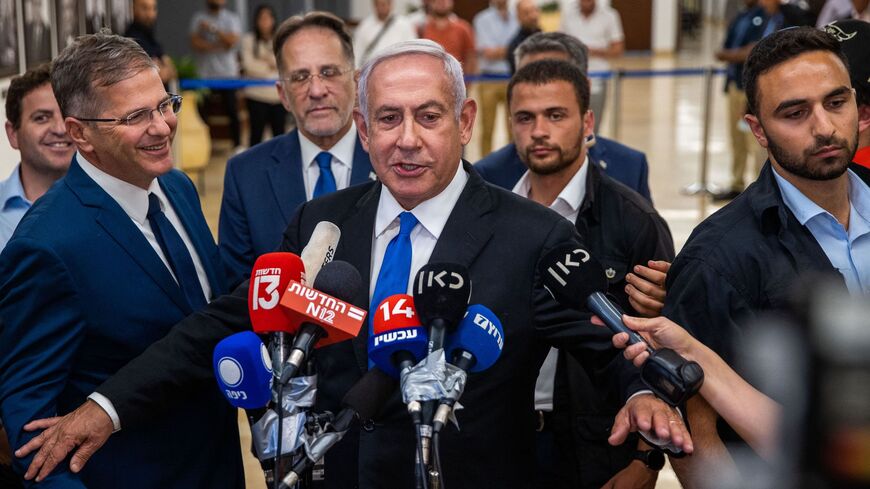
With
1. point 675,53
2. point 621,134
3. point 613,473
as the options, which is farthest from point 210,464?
point 675,53

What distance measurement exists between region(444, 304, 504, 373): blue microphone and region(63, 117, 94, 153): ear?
128 cm

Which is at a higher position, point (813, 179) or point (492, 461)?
point (813, 179)

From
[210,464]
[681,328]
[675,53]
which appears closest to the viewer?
[681,328]

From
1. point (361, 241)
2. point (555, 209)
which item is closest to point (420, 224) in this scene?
point (361, 241)

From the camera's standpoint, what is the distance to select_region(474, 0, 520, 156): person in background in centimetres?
1195

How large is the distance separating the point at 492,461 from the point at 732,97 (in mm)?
9133

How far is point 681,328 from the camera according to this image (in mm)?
2090

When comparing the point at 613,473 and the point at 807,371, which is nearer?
the point at 807,371

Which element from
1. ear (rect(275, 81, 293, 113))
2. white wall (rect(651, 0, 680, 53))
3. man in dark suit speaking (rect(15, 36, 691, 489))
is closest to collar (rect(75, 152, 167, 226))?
man in dark suit speaking (rect(15, 36, 691, 489))

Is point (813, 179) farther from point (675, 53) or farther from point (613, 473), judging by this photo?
point (675, 53)

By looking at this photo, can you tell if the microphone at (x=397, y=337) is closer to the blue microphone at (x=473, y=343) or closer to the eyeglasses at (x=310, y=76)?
the blue microphone at (x=473, y=343)

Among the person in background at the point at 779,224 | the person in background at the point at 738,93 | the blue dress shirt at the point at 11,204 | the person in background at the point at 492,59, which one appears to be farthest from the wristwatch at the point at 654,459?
the person in background at the point at 492,59

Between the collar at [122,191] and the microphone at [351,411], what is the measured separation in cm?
106

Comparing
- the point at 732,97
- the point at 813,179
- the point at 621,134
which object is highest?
the point at 813,179
